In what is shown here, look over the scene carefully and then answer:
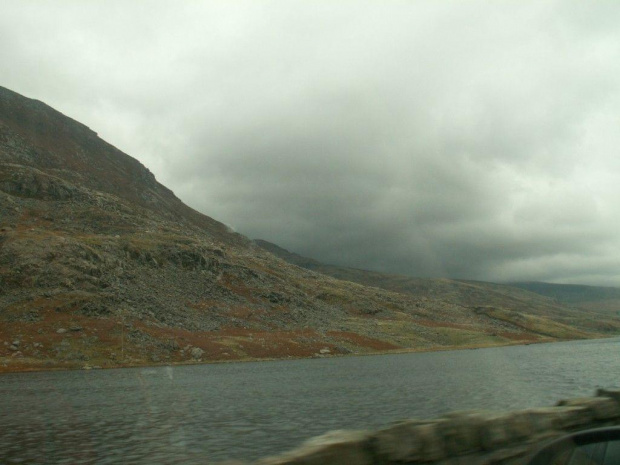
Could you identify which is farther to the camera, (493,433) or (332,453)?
(493,433)

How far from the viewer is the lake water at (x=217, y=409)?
2955 cm

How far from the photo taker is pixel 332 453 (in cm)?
1288

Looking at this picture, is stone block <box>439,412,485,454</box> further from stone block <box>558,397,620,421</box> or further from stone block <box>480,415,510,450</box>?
stone block <box>558,397,620,421</box>

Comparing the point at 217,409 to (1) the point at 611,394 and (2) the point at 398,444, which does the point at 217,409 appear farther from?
(2) the point at 398,444

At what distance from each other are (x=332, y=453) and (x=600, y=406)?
13.5m

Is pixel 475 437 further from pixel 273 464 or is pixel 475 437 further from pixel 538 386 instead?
pixel 538 386

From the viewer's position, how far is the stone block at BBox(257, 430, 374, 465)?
40.9 feet

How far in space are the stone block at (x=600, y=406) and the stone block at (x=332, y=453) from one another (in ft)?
37.9

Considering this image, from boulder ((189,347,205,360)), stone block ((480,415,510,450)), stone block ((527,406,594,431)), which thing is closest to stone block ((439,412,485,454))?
stone block ((480,415,510,450))

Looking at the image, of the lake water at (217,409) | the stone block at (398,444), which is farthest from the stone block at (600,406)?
the lake water at (217,409)

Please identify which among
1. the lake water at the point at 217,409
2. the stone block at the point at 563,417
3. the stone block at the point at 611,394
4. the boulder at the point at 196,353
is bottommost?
the lake water at the point at 217,409

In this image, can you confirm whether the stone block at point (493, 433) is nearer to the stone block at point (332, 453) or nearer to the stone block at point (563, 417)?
the stone block at point (563, 417)

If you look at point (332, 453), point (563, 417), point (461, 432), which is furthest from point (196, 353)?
point (332, 453)

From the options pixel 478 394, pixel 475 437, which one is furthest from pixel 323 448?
pixel 478 394
